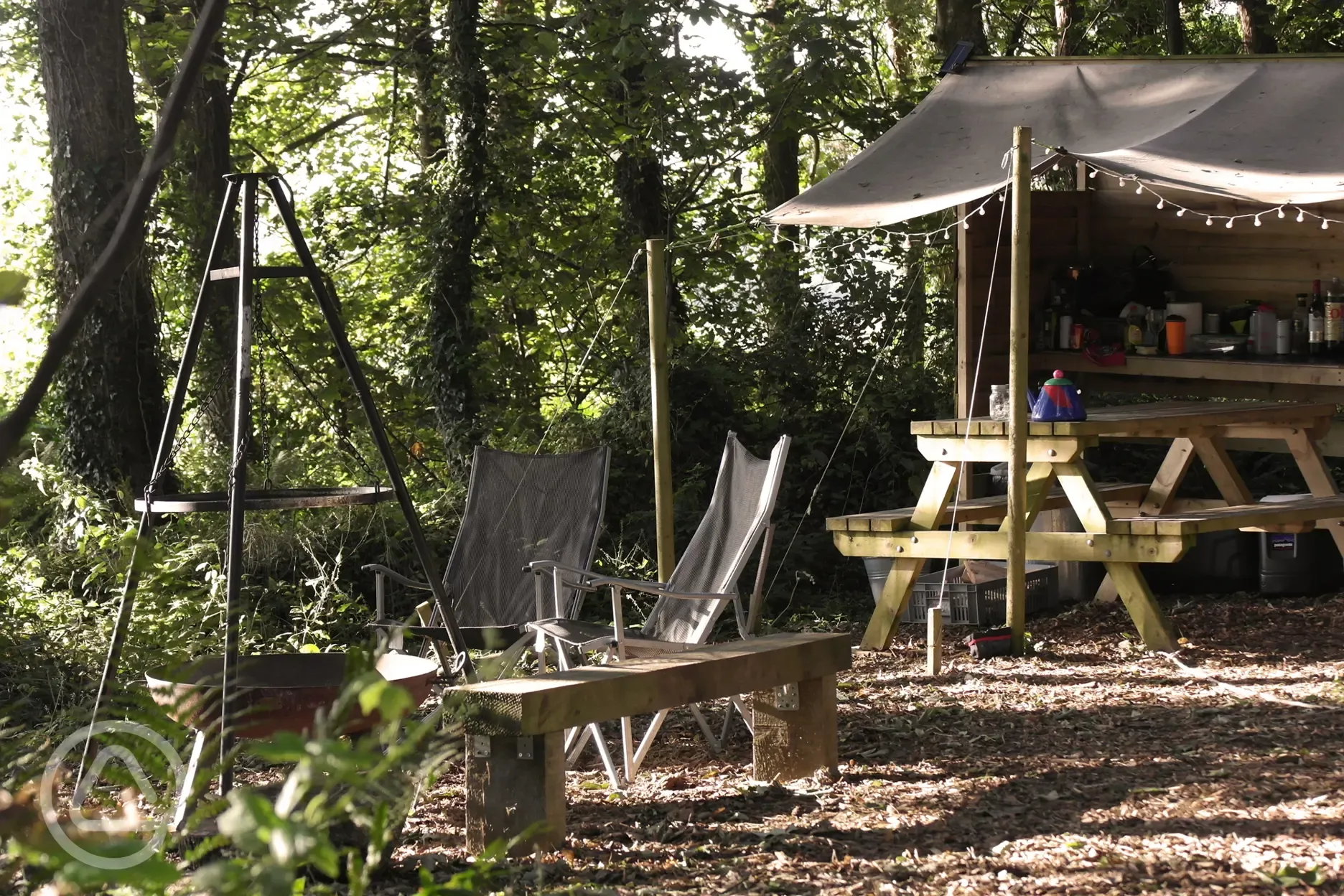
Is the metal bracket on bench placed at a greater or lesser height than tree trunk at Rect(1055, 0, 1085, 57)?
lesser

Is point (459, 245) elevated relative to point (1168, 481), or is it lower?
elevated

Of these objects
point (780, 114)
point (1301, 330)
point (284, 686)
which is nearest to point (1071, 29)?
point (780, 114)

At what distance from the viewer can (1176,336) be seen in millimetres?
6824

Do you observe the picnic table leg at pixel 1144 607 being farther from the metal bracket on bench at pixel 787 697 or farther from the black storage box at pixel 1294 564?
the metal bracket on bench at pixel 787 697

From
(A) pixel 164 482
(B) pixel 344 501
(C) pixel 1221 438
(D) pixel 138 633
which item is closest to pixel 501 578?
(D) pixel 138 633

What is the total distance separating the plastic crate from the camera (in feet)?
18.7

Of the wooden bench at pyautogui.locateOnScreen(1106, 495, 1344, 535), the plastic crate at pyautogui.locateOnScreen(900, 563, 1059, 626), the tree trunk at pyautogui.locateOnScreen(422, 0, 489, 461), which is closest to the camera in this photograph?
the wooden bench at pyautogui.locateOnScreen(1106, 495, 1344, 535)

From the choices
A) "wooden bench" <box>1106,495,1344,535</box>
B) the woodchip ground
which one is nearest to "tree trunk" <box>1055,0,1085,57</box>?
"wooden bench" <box>1106,495,1344,535</box>

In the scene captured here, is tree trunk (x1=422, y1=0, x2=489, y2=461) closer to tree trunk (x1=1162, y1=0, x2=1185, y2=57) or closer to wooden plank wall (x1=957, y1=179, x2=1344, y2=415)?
wooden plank wall (x1=957, y1=179, x2=1344, y2=415)

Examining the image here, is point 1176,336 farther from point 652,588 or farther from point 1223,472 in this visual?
point 652,588

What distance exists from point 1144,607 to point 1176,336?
2197 mm

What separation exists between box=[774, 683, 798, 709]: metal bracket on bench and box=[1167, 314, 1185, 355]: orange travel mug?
396 centimetres

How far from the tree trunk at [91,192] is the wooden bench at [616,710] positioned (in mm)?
3748

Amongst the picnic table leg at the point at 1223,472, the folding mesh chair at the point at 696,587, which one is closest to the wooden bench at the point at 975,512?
the picnic table leg at the point at 1223,472
